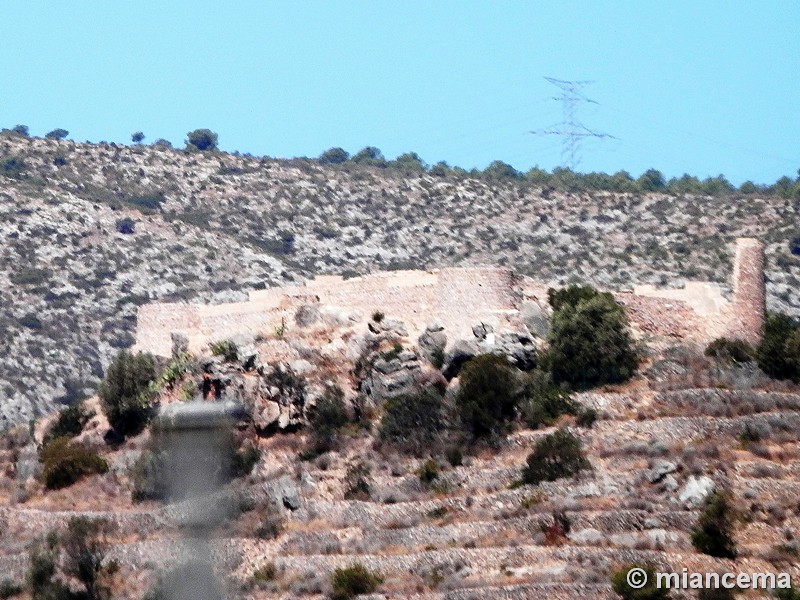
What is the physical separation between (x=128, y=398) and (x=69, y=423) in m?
2.43

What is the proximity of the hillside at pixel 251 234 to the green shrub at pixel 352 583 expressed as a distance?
108ft

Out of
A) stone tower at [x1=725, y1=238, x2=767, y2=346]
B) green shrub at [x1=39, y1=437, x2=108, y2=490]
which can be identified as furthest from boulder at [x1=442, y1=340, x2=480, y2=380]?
green shrub at [x1=39, y1=437, x2=108, y2=490]

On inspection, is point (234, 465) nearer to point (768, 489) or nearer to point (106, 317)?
point (768, 489)

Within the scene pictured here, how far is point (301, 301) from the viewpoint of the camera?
53469 millimetres

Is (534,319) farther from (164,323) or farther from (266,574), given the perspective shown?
(266,574)

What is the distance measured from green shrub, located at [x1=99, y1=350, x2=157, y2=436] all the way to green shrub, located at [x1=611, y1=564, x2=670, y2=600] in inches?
711

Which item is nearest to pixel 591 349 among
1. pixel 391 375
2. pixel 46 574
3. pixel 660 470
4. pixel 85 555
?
pixel 391 375

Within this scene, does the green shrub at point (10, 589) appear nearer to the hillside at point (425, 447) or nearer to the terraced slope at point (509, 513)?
the hillside at point (425, 447)

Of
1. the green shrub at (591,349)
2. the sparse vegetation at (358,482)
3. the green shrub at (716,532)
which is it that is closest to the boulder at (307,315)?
the sparse vegetation at (358,482)

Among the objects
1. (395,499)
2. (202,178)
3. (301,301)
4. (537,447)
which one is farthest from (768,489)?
(202,178)

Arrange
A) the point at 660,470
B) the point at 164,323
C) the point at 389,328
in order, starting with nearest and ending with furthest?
the point at 660,470, the point at 389,328, the point at 164,323

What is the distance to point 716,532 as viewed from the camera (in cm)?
3938

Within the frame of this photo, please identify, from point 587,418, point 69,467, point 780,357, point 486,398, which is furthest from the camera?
point 780,357

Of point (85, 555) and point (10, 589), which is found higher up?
point (85, 555)
